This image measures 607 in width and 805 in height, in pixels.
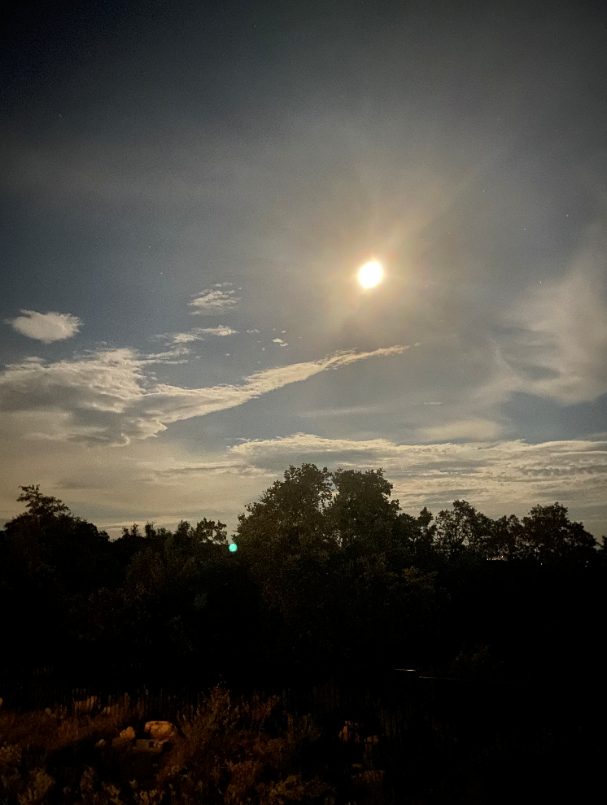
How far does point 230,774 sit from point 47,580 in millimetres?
16462

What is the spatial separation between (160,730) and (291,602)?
30.8ft

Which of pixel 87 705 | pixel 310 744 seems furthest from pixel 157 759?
pixel 87 705

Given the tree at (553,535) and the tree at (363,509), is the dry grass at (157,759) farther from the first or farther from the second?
the tree at (553,535)

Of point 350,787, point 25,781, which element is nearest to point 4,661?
point 25,781

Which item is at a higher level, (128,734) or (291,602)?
(291,602)

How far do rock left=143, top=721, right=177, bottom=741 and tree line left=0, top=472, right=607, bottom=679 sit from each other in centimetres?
491

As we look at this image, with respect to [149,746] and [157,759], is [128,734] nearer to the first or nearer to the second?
[149,746]

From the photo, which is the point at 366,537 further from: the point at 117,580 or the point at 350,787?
the point at 350,787

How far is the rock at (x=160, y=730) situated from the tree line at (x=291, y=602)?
4.91 m

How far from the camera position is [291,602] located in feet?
64.7

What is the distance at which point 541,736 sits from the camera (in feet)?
30.7

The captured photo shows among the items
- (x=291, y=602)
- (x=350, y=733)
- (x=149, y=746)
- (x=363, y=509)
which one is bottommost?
(x=350, y=733)

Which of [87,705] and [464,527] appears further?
[464,527]

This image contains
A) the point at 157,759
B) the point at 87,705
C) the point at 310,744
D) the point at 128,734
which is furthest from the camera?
the point at 87,705
